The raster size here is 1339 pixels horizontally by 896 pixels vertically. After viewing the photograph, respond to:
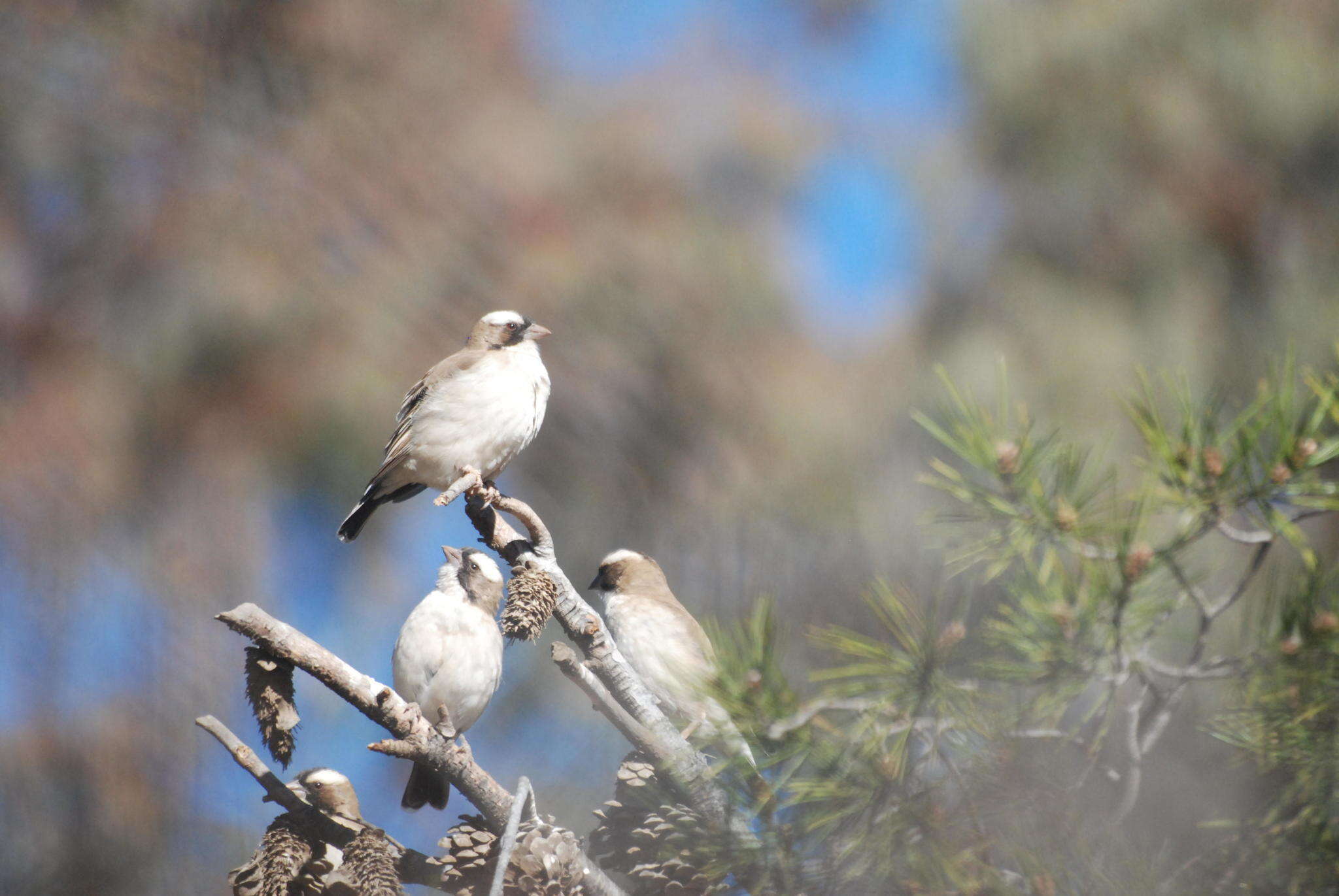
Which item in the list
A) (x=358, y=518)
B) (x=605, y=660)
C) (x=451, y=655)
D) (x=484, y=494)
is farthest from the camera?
(x=358, y=518)

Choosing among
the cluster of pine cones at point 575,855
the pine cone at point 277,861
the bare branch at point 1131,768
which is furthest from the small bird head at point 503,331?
the bare branch at point 1131,768

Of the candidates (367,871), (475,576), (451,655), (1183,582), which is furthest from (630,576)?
(1183,582)

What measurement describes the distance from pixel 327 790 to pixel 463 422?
87 centimetres

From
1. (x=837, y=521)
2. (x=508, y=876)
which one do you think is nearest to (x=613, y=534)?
(x=837, y=521)

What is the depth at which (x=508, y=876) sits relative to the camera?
1166mm

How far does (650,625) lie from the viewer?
1.84 meters

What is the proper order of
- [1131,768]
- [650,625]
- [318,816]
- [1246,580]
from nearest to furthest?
[1246,580] → [1131,768] → [318,816] → [650,625]

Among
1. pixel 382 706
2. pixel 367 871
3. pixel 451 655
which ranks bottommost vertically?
pixel 367 871

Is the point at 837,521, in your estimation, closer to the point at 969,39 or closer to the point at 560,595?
the point at 560,595

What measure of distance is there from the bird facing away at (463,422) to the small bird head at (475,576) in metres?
A: 0.16

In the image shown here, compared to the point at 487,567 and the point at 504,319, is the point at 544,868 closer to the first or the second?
the point at 487,567

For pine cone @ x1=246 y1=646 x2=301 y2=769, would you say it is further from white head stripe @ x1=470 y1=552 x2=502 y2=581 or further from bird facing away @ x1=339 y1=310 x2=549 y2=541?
bird facing away @ x1=339 y1=310 x2=549 y2=541

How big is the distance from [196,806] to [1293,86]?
344 cm

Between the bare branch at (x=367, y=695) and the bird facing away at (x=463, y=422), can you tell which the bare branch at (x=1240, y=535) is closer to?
the bare branch at (x=367, y=695)
